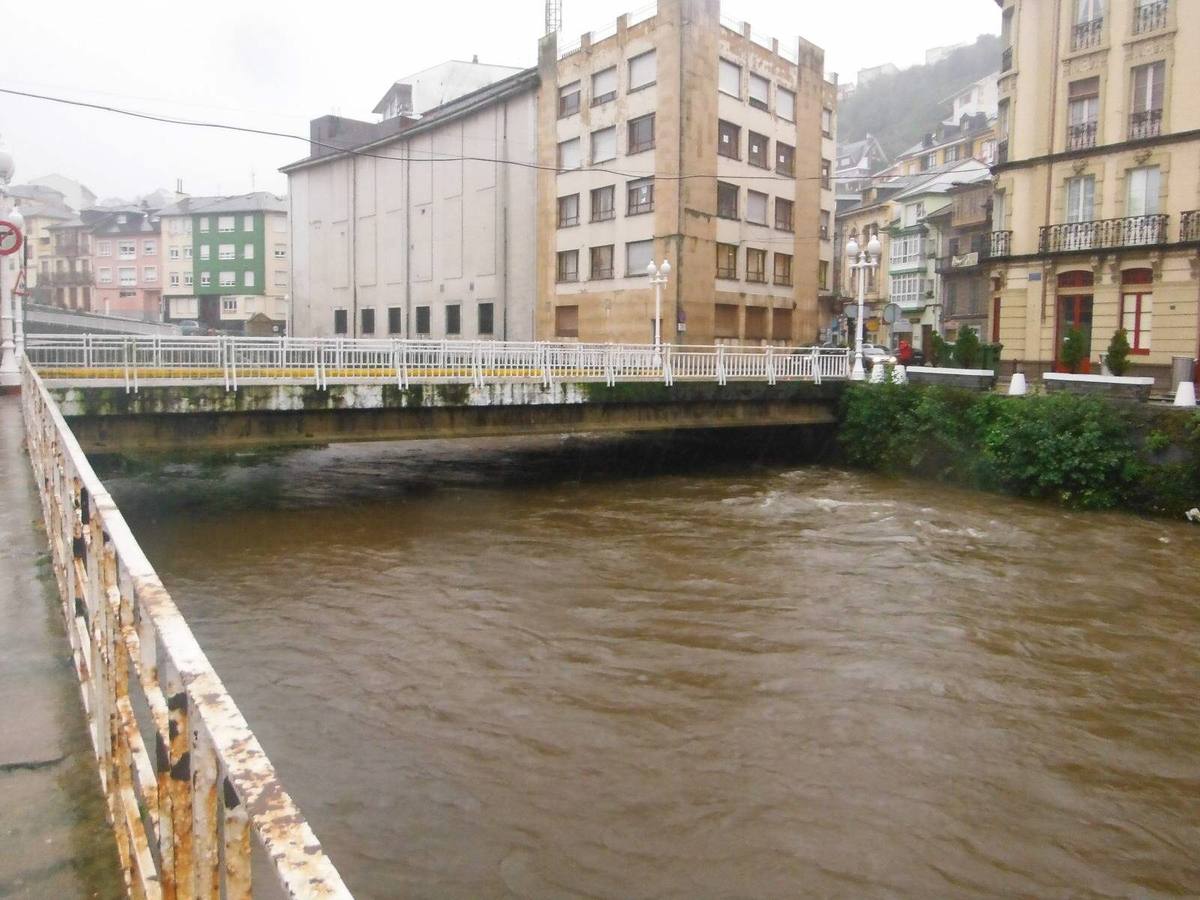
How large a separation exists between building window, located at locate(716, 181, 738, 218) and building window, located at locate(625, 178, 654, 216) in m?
2.83

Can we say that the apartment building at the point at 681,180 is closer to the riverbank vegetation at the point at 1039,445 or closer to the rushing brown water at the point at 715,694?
the riverbank vegetation at the point at 1039,445

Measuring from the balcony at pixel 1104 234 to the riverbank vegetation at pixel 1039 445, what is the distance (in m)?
10.2

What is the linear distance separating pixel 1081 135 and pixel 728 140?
509 inches

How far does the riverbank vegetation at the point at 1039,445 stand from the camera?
2016cm

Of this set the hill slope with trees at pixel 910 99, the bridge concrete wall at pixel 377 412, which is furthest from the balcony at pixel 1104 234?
the hill slope with trees at pixel 910 99

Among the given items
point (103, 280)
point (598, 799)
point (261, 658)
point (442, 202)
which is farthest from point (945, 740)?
point (103, 280)

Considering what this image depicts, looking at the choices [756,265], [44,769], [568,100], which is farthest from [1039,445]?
[568,100]

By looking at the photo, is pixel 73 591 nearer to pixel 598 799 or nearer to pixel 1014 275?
pixel 598 799

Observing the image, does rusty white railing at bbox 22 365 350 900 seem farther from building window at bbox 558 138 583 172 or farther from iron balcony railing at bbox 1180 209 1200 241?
building window at bbox 558 138 583 172

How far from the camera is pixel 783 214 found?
4253 cm

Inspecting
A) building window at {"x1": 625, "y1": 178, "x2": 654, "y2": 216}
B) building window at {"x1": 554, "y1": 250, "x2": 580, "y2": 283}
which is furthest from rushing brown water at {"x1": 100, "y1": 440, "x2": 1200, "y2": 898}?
building window at {"x1": 554, "y1": 250, "x2": 580, "y2": 283}

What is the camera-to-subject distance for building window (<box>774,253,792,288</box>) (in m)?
42.3

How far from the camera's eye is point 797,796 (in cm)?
770

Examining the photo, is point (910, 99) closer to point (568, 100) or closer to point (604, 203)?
point (568, 100)
